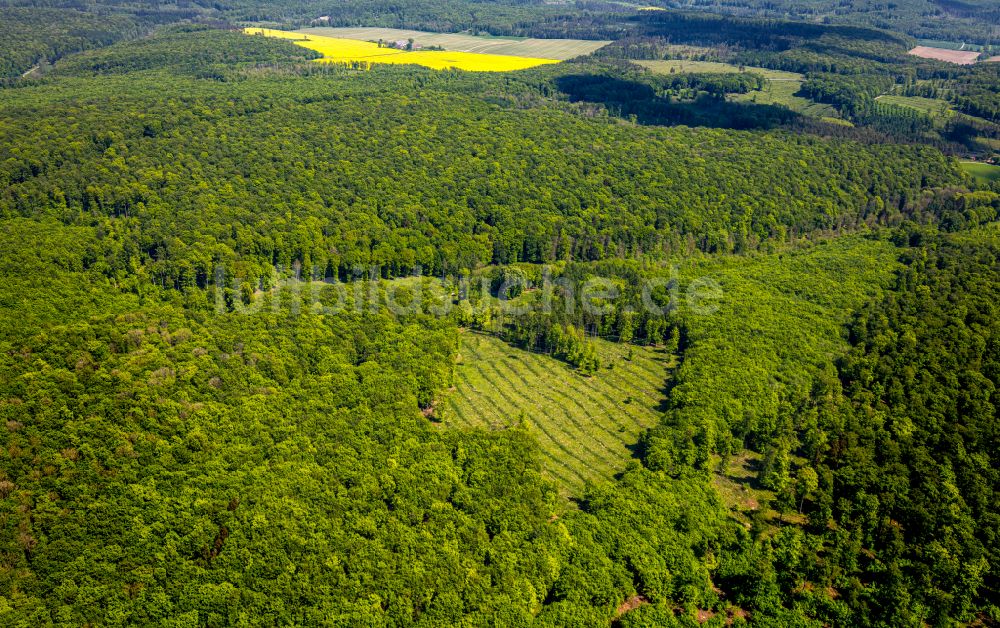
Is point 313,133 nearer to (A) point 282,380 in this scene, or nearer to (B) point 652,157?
(B) point 652,157

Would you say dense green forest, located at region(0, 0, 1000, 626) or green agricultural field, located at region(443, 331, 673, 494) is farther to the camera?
Result: green agricultural field, located at region(443, 331, 673, 494)

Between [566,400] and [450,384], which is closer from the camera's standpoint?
[450,384]

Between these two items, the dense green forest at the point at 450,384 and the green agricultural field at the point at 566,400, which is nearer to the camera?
the dense green forest at the point at 450,384

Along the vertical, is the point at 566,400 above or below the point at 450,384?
below

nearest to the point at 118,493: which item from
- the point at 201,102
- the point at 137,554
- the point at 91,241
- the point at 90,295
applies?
the point at 137,554
